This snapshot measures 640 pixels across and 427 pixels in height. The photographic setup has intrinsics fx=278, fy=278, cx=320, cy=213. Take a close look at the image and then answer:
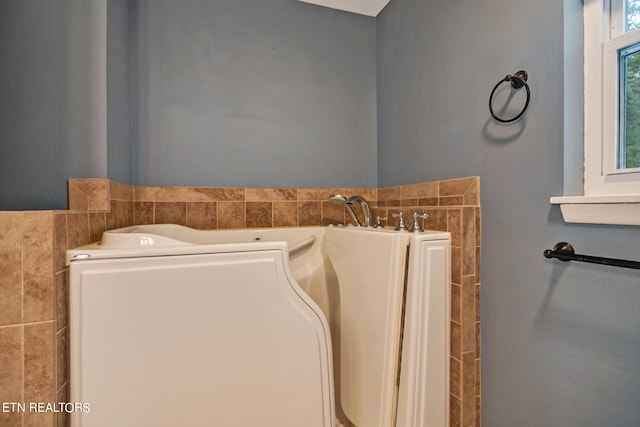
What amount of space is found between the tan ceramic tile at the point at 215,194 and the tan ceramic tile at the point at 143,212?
0.66 feet

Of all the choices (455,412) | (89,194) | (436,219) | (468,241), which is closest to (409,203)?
(436,219)

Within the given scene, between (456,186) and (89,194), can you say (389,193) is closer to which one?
(456,186)

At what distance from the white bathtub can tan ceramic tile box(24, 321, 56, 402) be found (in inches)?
1.7

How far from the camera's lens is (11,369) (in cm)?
70

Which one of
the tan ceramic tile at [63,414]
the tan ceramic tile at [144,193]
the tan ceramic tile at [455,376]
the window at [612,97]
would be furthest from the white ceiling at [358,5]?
the tan ceramic tile at [63,414]

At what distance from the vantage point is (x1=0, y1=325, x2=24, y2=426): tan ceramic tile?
70 centimetres

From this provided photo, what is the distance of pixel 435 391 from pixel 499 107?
109cm

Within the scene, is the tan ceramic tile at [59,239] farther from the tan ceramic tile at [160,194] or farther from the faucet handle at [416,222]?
the faucet handle at [416,222]

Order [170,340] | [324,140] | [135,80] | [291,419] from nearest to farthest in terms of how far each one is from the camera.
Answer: [170,340]
[291,419]
[135,80]
[324,140]

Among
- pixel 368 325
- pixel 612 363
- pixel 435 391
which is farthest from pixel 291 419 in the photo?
pixel 612 363

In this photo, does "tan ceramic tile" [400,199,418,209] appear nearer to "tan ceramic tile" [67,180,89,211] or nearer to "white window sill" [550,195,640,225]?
"white window sill" [550,195,640,225]

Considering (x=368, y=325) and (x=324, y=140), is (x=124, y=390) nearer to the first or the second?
(x=368, y=325)

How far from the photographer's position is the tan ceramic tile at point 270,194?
1737mm

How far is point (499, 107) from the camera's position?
3.51ft
